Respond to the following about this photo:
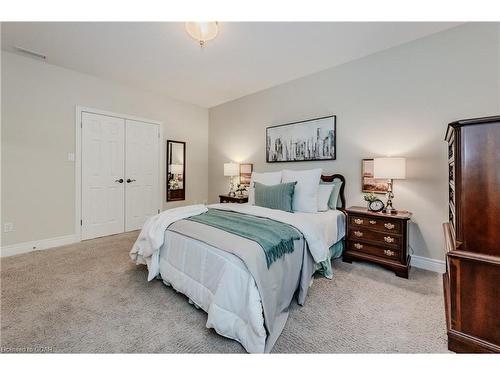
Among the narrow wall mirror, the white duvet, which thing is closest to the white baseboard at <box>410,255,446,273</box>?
the white duvet

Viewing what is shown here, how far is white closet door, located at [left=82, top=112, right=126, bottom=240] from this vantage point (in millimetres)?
3686

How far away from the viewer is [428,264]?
259cm

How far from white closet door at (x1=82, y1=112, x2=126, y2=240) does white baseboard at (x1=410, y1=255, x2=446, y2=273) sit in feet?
14.6

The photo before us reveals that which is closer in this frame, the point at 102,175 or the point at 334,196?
the point at 334,196

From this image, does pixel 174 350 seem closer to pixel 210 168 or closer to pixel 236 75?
pixel 236 75

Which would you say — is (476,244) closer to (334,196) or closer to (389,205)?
(389,205)

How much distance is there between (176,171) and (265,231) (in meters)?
3.50

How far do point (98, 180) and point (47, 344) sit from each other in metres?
2.89

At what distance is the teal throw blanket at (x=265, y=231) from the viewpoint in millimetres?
1657

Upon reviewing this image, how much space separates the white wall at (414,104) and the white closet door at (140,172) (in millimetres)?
2767

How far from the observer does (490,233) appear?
1308mm

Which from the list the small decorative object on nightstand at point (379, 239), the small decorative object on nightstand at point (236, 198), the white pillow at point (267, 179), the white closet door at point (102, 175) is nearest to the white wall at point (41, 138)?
the white closet door at point (102, 175)

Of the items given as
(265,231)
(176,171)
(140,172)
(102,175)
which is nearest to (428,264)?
(265,231)
